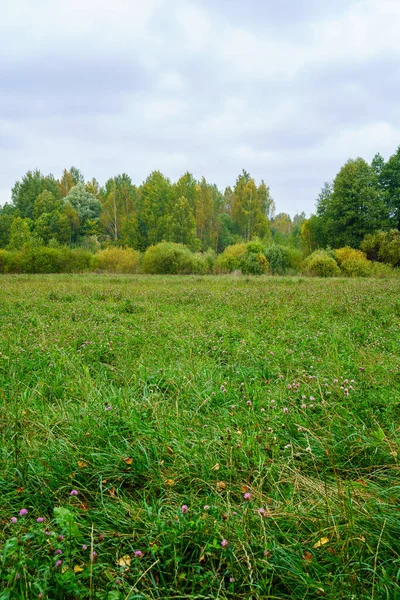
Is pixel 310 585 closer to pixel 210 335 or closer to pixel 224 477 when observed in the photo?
pixel 224 477

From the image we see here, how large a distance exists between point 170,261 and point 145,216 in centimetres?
2229

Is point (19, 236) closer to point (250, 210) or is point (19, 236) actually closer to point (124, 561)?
point (250, 210)

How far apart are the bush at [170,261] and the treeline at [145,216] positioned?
16.1 metres

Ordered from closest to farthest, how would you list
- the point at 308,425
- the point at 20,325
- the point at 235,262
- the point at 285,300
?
the point at 308,425
the point at 20,325
the point at 285,300
the point at 235,262

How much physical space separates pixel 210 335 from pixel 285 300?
17.5ft

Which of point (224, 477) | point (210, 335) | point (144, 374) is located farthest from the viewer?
point (210, 335)

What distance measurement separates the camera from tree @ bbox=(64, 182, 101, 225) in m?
59.2

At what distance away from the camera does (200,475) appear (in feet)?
8.14

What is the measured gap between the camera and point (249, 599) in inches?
61.4

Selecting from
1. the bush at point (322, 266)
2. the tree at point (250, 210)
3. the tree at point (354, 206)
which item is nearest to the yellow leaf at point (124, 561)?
the bush at point (322, 266)

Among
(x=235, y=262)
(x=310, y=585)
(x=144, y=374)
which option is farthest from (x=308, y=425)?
(x=235, y=262)

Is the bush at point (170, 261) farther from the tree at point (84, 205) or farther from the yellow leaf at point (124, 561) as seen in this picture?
the yellow leaf at point (124, 561)

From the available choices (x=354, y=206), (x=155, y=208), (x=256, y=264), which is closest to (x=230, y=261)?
(x=256, y=264)

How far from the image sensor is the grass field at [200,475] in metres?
1.69
